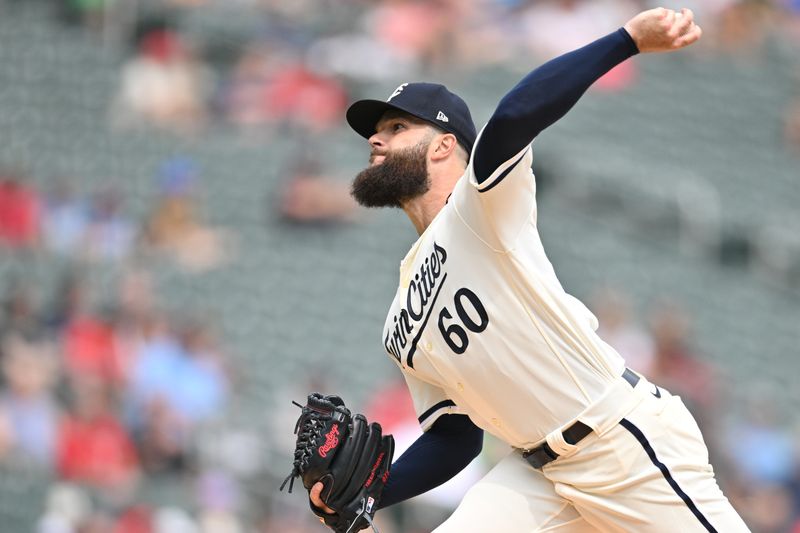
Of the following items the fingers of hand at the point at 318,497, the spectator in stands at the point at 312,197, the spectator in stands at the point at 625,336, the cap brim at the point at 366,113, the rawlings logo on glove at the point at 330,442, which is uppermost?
the spectator in stands at the point at 312,197

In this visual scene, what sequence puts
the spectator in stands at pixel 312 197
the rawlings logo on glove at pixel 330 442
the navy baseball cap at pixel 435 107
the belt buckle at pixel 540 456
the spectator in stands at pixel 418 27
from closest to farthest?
1. the belt buckle at pixel 540 456
2. the rawlings logo on glove at pixel 330 442
3. the navy baseball cap at pixel 435 107
4. the spectator in stands at pixel 312 197
5. the spectator in stands at pixel 418 27

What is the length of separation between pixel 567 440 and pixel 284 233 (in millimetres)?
6841

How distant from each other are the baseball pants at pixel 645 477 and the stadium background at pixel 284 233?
13.8 ft

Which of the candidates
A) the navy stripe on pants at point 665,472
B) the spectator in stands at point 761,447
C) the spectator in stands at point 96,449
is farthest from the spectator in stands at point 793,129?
the navy stripe on pants at point 665,472

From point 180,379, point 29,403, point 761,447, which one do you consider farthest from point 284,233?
point 761,447

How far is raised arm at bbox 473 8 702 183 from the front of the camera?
3127mm

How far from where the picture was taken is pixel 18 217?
9.57m

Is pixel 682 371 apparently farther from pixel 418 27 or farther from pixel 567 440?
pixel 567 440

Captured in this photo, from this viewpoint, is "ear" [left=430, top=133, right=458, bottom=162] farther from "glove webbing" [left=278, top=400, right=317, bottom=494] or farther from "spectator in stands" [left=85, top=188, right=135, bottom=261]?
"spectator in stands" [left=85, top=188, right=135, bottom=261]

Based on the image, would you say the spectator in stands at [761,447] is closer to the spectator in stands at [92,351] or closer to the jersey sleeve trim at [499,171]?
the spectator in stands at [92,351]

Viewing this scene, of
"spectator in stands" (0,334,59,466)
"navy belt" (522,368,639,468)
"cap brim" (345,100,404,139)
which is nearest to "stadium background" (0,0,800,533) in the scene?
"spectator in stands" (0,334,59,466)

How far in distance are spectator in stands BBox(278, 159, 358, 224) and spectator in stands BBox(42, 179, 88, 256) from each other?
149 cm

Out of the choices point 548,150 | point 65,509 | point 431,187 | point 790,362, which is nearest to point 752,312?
point 790,362

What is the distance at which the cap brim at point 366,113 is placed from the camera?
13.0ft
